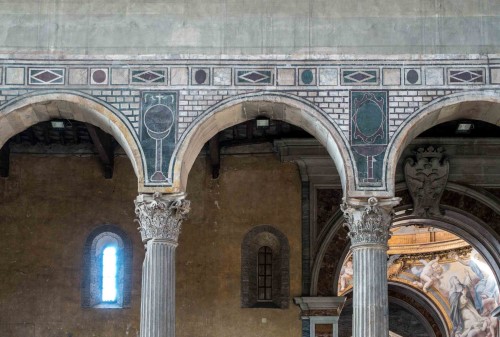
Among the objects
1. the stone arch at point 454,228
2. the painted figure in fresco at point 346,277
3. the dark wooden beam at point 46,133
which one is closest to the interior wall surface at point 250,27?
the dark wooden beam at point 46,133

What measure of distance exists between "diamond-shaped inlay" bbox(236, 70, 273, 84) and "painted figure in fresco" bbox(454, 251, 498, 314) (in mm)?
14197

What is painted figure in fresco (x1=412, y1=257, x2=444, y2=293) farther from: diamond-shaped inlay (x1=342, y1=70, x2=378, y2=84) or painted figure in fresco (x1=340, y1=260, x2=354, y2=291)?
diamond-shaped inlay (x1=342, y1=70, x2=378, y2=84)

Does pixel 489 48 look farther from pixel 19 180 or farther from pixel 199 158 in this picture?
pixel 19 180

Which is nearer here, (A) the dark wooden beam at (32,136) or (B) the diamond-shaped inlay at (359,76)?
(B) the diamond-shaped inlay at (359,76)

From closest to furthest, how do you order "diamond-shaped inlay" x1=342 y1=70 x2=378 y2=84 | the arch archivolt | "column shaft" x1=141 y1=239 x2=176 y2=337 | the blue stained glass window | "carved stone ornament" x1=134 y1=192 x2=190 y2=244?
"column shaft" x1=141 y1=239 x2=176 y2=337, "carved stone ornament" x1=134 y1=192 x2=190 y2=244, the arch archivolt, "diamond-shaped inlay" x1=342 y1=70 x2=378 y2=84, the blue stained glass window

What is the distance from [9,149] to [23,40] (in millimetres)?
4560

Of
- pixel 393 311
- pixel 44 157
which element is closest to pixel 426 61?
pixel 44 157

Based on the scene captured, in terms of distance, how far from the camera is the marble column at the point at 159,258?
21.9 meters

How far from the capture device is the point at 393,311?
37.5 meters

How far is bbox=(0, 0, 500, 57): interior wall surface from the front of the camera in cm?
2267

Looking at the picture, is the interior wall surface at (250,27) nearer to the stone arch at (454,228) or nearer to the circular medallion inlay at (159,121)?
the circular medallion inlay at (159,121)

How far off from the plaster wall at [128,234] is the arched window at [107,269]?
140 mm

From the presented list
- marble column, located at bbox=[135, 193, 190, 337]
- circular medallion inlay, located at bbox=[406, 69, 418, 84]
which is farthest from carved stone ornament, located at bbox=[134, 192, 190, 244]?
circular medallion inlay, located at bbox=[406, 69, 418, 84]

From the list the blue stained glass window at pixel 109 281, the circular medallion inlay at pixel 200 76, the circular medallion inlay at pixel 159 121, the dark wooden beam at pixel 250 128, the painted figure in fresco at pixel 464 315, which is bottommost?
the blue stained glass window at pixel 109 281
